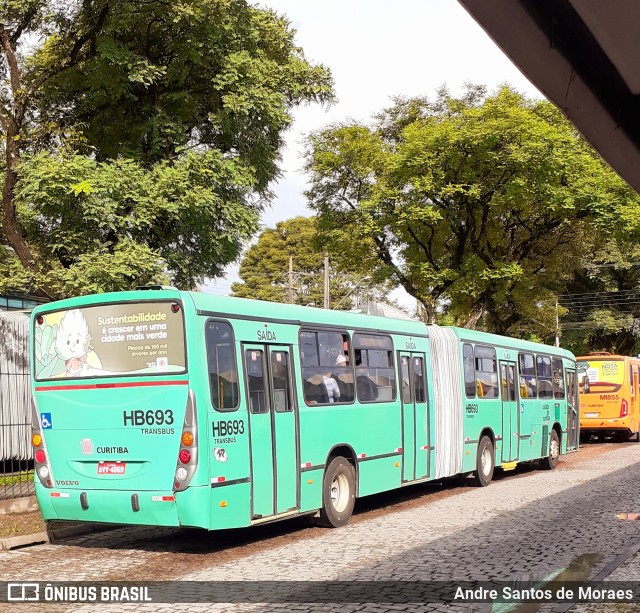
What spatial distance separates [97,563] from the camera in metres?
9.71

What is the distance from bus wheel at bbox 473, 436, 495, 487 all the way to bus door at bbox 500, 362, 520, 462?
77cm

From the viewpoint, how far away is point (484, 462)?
709 inches

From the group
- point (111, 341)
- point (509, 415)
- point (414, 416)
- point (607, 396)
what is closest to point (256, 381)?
point (111, 341)

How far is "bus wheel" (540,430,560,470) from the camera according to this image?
21.6 m

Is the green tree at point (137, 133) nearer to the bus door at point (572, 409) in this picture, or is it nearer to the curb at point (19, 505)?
the curb at point (19, 505)

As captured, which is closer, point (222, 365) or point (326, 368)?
point (222, 365)

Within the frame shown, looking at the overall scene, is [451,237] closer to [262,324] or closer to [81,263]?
[81,263]

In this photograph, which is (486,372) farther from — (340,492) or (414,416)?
(340,492)

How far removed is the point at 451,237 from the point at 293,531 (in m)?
22.1

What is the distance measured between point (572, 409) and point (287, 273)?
4471 centimetres

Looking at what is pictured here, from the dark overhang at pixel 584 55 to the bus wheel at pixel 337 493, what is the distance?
677 centimetres

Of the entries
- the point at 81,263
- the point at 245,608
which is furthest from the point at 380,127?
the point at 245,608

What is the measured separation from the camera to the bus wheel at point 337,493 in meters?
12.0

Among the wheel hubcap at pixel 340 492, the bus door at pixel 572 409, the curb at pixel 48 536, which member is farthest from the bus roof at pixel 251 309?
the bus door at pixel 572 409
